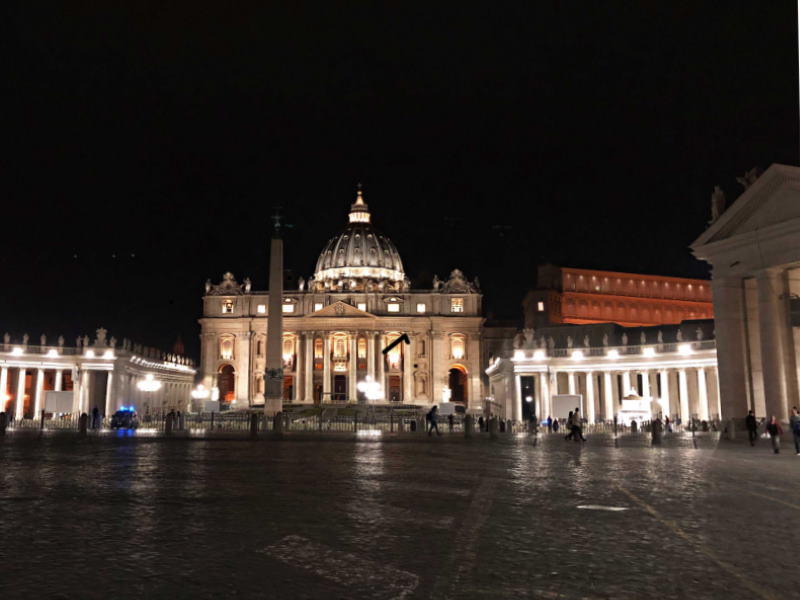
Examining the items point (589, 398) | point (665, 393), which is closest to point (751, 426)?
point (665, 393)

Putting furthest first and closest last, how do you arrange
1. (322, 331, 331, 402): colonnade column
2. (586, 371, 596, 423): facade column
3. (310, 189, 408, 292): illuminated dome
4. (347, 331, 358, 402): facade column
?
(310, 189, 408, 292): illuminated dome → (322, 331, 331, 402): colonnade column → (347, 331, 358, 402): facade column → (586, 371, 596, 423): facade column

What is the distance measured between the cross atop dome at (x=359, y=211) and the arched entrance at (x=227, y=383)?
39.1 metres

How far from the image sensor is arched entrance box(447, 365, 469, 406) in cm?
12009

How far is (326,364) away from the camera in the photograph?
113m

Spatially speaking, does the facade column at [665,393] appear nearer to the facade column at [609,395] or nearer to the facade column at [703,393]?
the facade column at [703,393]

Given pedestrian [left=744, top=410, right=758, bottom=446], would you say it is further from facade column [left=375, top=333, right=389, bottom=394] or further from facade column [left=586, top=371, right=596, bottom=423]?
facade column [left=375, top=333, right=389, bottom=394]

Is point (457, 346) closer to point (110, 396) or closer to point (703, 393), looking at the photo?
point (110, 396)

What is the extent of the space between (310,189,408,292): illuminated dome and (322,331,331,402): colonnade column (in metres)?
17.4

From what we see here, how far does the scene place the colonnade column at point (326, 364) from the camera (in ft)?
368

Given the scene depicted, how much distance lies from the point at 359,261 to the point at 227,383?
32.1 meters

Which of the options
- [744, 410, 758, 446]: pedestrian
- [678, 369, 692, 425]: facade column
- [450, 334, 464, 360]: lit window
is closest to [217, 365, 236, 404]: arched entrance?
[450, 334, 464, 360]: lit window

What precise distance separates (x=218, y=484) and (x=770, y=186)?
1035 inches

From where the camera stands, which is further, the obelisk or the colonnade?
the colonnade

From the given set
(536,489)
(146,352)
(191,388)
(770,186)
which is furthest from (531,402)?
(536,489)
